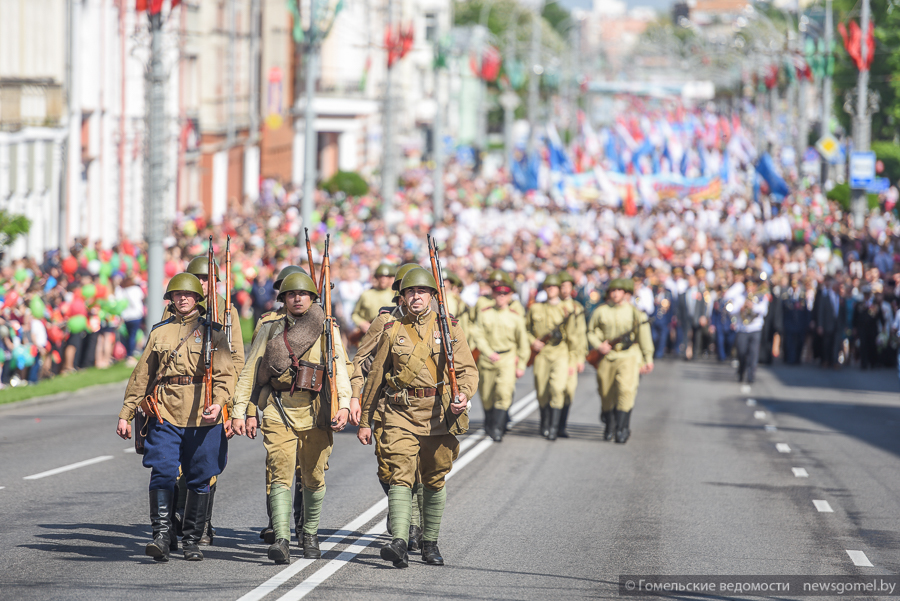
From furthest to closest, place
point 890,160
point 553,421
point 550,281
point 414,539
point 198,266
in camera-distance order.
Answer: point 890,160 → point 550,281 → point 553,421 → point 198,266 → point 414,539

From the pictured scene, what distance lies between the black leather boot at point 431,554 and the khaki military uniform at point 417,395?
33 centimetres

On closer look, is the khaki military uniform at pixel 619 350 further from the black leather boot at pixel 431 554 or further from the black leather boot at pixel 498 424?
the black leather boot at pixel 431 554

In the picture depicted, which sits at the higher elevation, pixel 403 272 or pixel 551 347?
pixel 403 272

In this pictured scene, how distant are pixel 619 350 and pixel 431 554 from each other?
760cm

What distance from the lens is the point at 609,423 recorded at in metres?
16.1

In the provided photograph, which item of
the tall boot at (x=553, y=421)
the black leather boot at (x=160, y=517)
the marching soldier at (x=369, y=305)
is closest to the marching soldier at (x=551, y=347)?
the tall boot at (x=553, y=421)

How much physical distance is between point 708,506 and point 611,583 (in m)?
3.20

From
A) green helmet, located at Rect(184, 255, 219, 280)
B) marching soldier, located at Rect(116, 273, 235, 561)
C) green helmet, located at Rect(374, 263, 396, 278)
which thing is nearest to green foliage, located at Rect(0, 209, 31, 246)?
green helmet, located at Rect(374, 263, 396, 278)

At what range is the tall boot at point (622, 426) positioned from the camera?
15703 millimetres

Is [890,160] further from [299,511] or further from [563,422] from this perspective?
[299,511]

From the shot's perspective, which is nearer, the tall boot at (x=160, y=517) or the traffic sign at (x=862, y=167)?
the tall boot at (x=160, y=517)

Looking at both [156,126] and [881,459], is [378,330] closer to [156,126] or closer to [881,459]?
[881,459]

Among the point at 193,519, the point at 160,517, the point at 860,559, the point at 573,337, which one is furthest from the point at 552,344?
the point at 160,517

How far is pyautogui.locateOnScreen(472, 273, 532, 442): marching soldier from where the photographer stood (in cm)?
1557
